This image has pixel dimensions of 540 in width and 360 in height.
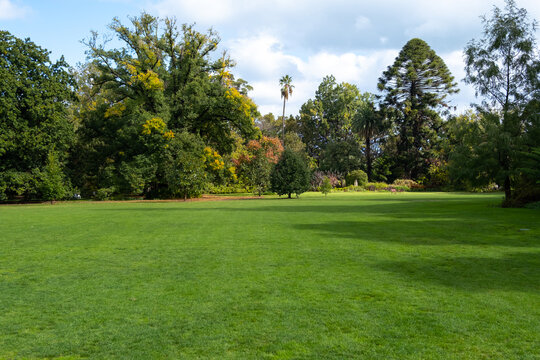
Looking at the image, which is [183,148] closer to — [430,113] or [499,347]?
[499,347]

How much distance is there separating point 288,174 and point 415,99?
121ft

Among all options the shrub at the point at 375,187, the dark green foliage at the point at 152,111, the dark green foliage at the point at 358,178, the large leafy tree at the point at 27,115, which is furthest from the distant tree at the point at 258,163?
the large leafy tree at the point at 27,115

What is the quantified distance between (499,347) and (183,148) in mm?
32856

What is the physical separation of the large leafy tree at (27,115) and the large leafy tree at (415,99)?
153 feet

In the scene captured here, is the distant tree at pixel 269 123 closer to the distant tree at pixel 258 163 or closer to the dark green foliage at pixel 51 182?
the distant tree at pixel 258 163

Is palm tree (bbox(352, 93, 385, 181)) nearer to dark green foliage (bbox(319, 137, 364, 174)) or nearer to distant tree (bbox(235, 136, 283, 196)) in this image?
dark green foliage (bbox(319, 137, 364, 174))

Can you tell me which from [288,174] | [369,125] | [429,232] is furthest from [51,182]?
[369,125]

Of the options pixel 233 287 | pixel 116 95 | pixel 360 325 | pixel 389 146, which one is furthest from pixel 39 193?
pixel 389 146

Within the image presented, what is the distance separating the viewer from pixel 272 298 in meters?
5.31

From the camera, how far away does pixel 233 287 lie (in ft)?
19.3

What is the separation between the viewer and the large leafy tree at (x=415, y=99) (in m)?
61.7

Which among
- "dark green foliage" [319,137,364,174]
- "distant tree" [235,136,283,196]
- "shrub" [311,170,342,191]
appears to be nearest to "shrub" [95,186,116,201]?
"distant tree" [235,136,283,196]

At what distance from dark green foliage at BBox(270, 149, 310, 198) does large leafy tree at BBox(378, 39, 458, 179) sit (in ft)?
Answer: 107

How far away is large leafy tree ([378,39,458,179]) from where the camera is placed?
61.7 metres
